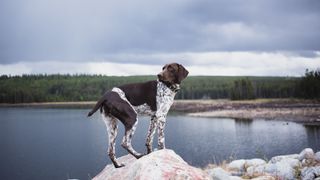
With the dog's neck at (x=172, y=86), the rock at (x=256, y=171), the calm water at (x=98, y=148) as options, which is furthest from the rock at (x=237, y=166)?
the dog's neck at (x=172, y=86)

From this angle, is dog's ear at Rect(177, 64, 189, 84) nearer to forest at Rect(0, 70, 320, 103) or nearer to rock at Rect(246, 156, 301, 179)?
rock at Rect(246, 156, 301, 179)

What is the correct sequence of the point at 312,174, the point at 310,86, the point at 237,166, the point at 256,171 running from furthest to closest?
1. the point at 310,86
2. the point at 237,166
3. the point at 256,171
4. the point at 312,174

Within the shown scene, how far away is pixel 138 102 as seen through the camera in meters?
7.05

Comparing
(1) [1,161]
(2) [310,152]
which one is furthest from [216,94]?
(2) [310,152]

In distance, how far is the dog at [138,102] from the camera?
688cm

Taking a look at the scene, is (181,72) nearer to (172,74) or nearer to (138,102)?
(172,74)

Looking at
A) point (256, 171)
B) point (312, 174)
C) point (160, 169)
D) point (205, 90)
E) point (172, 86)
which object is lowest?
point (205, 90)

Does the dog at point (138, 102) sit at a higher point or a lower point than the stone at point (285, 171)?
higher

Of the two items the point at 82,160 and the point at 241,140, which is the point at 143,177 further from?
the point at 241,140

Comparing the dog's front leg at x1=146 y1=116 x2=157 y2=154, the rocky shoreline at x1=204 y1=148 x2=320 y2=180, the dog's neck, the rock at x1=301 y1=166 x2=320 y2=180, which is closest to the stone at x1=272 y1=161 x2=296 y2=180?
the rocky shoreline at x1=204 y1=148 x2=320 y2=180

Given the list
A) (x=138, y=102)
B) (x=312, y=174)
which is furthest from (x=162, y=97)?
(x=312, y=174)

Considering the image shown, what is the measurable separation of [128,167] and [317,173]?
6.48 metres

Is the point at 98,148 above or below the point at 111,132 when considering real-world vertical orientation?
below

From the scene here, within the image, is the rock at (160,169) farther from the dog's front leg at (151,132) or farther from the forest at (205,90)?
the forest at (205,90)
